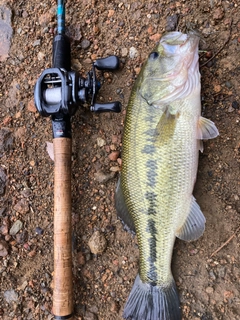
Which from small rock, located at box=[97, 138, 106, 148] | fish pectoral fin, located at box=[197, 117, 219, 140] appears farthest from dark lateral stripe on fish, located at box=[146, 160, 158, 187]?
small rock, located at box=[97, 138, 106, 148]

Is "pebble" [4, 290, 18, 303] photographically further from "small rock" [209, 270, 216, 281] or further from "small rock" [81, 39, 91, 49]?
"small rock" [81, 39, 91, 49]

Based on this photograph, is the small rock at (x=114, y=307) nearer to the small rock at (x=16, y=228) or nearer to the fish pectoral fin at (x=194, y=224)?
the fish pectoral fin at (x=194, y=224)

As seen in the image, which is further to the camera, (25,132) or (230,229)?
(25,132)

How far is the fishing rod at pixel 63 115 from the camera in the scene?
2770mm

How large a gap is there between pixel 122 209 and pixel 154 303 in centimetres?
75

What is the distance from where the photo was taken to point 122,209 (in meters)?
2.91

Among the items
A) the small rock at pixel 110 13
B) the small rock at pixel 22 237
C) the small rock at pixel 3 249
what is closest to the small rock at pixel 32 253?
the small rock at pixel 22 237

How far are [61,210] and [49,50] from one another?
1538mm

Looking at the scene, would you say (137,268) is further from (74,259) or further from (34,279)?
(34,279)

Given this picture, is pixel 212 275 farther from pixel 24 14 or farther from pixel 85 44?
pixel 24 14

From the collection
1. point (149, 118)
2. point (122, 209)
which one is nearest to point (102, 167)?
point (122, 209)

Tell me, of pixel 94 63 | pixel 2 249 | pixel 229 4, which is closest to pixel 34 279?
pixel 2 249

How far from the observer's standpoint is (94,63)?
3.00 m

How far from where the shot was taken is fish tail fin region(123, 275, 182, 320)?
8.89ft
